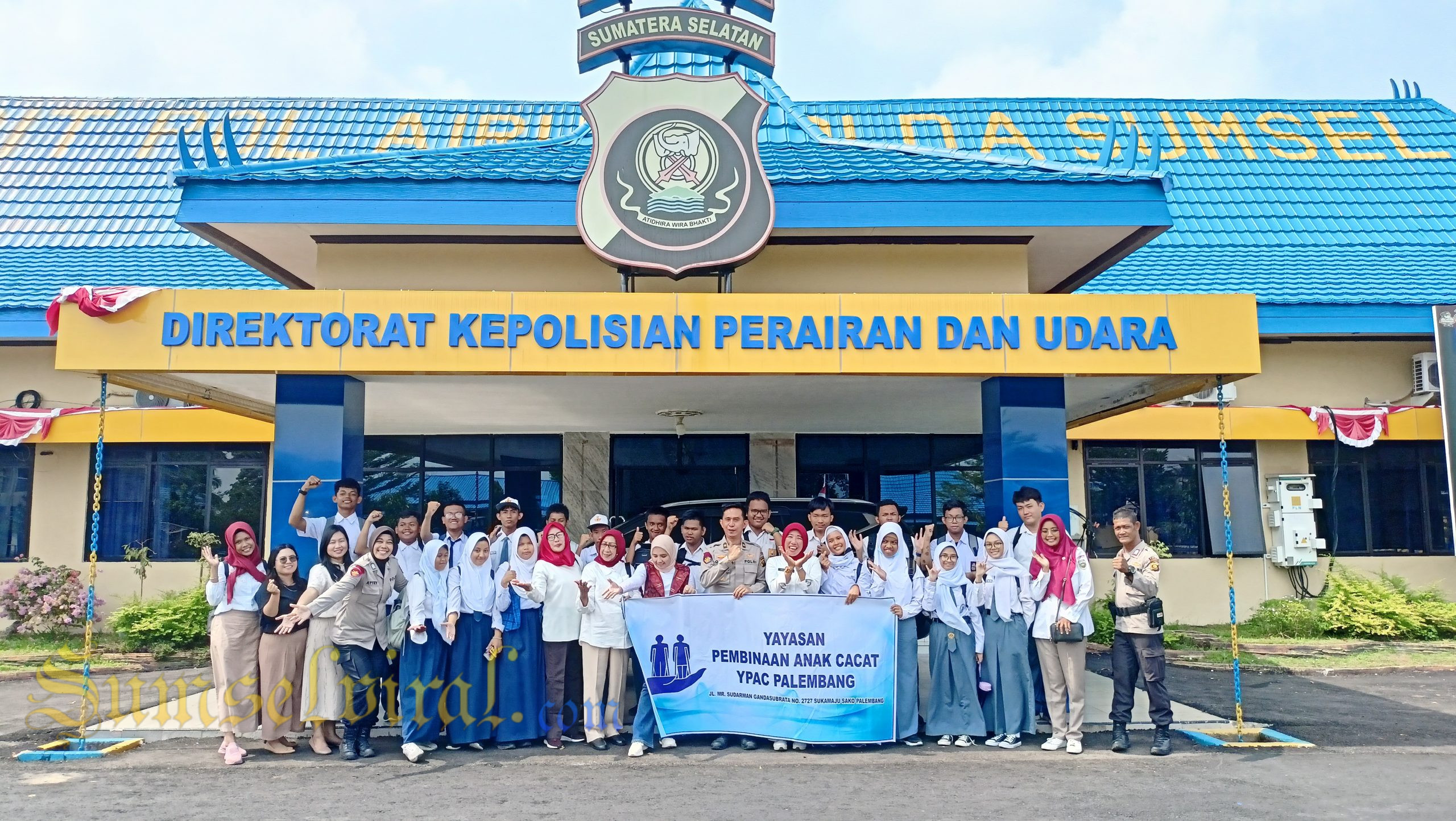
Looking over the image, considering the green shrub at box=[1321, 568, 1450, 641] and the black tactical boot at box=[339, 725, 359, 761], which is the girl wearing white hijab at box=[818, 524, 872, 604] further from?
the green shrub at box=[1321, 568, 1450, 641]

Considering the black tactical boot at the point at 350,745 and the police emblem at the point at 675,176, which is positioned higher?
the police emblem at the point at 675,176

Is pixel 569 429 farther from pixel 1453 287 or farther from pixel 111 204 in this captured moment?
pixel 1453 287

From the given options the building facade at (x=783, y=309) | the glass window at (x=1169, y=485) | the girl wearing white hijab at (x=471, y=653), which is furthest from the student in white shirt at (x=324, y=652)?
the glass window at (x=1169, y=485)

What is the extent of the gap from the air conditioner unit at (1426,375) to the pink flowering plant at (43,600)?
17.1 m

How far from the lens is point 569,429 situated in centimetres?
1373

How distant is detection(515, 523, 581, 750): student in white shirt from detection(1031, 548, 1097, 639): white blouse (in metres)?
3.24

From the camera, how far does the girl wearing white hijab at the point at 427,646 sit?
23.8ft

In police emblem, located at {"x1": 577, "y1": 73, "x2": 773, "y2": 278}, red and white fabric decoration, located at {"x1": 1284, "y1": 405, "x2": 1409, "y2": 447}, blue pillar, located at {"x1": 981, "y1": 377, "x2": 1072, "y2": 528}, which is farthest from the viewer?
red and white fabric decoration, located at {"x1": 1284, "y1": 405, "x2": 1409, "y2": 447}

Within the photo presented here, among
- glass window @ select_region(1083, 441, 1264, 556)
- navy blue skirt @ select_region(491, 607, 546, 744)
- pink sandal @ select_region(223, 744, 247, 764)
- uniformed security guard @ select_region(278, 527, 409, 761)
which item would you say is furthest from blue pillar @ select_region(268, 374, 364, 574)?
glass window @ select_region(1083, 441, 1264, 556)

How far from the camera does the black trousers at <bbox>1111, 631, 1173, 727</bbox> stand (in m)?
7.24

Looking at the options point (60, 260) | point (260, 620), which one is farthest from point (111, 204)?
point (260, 620)

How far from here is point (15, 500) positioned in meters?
13.6

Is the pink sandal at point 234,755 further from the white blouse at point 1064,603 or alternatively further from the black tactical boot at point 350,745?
the white blouse at point 1064,603

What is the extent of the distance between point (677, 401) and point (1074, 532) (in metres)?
6.53
